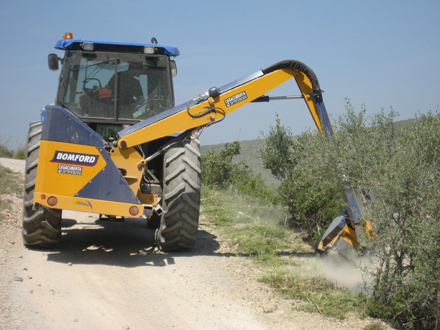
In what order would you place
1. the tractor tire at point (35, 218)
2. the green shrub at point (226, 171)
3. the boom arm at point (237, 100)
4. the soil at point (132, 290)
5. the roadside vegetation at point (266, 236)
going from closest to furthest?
1. the soil at point (132, 290)
2. the roadside vegetation at point (266, 236)
3. the tractor tire at point (35, 218)
4. the boom arm at point (237, 100)
5. the green shrub at point (226, 171)

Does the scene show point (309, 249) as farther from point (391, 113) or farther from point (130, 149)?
point (130, 149)

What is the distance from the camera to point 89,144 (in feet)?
18.6

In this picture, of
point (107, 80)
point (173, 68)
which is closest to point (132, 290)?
point (107, 80)

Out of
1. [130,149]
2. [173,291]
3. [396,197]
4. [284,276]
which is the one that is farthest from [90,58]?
[396,197]

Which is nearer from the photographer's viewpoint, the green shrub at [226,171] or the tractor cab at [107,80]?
the tractor cab at [107,80]

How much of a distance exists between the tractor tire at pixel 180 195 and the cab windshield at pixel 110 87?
0.98m

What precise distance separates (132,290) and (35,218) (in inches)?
74.2

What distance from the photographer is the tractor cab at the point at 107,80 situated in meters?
6.59

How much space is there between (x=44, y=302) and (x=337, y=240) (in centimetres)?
365

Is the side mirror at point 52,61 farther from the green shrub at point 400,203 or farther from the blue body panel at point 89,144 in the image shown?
the green shrub at point 400,203

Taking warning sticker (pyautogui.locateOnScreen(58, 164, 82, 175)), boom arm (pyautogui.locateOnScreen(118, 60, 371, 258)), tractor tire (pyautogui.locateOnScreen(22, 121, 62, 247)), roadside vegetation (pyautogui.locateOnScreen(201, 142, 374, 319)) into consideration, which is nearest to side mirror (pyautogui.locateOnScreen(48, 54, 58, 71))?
tractor tire (pyautogui.locateOnScreen(22, 121, 62, 247))

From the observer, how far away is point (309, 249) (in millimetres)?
7477

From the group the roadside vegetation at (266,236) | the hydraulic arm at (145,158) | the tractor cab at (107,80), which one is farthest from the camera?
the tractor cab at (107,80)

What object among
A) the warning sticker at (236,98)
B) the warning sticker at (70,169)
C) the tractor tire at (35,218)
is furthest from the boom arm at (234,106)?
the tractor tire at (35,218)
